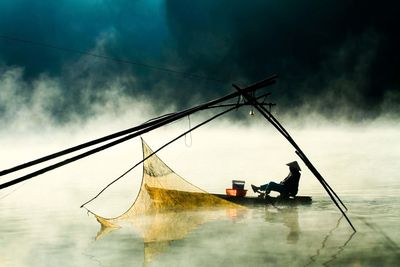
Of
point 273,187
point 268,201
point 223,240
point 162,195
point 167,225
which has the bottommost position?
point 223,240

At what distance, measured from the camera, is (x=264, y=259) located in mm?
8781

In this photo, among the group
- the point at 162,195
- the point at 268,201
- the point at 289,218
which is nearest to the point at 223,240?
the point at 289,218

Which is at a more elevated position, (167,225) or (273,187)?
(273,187)

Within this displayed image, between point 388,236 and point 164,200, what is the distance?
267 inches

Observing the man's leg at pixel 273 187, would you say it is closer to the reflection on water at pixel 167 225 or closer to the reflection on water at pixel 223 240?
the reflection on water at pixel 223 240

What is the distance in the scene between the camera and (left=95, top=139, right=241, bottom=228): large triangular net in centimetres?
1421

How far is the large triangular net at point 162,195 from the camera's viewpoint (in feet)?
46.6

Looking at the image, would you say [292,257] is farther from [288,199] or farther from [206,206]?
[288,199]

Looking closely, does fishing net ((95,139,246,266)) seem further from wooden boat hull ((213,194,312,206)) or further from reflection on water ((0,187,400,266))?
wooden boat hull ((213,194,312,206))

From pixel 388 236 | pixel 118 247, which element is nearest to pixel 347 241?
pixel 388 236

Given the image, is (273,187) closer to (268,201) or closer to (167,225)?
(268,201)

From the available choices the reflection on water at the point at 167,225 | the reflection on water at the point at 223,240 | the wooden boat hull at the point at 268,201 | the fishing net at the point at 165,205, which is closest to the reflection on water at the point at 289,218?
the reflection on water at the point at 223,240

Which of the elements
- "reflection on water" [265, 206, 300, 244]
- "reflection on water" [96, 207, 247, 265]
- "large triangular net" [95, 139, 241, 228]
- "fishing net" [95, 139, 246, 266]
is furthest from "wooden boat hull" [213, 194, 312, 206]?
"large triangular net" [95, 139, 241, 228]

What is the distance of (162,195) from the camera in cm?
1454
